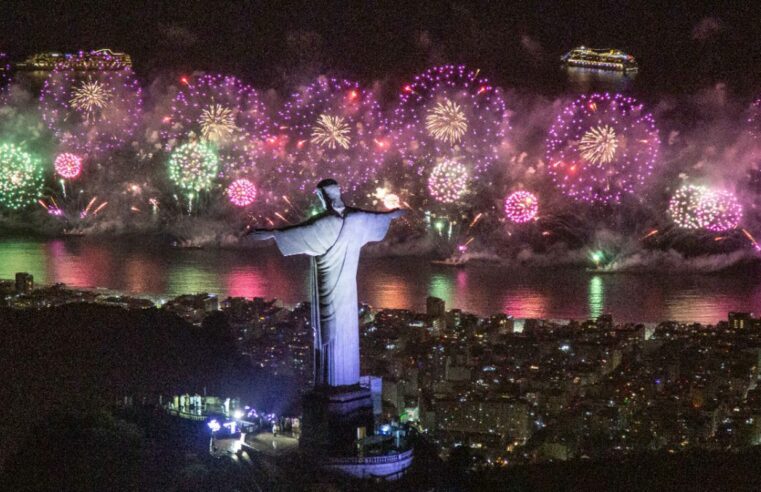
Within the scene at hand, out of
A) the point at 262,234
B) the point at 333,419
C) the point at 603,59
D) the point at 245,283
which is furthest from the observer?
the point at 603,59

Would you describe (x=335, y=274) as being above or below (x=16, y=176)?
below

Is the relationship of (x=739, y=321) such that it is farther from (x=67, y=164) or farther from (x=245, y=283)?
(x=67, y=164)

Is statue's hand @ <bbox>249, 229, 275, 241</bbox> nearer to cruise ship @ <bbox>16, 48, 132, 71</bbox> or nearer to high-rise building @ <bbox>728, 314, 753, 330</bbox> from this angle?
high-rise building @ <bbox>728, 314, 753, 330</bbox>

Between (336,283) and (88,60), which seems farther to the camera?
(88,60)

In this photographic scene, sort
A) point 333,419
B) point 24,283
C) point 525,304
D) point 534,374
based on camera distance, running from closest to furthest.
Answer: point 333,419 < point 534,374 < point 24,283 < point 525,304

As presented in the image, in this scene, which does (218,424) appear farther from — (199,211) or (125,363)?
(199,211)

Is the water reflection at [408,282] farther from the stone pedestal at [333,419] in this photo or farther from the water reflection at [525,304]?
the stone pedestal at [333,419]

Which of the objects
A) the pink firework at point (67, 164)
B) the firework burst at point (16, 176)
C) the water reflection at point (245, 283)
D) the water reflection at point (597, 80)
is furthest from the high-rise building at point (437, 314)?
the firework burst at point (16, 176)

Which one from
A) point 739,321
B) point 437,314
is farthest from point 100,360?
point 739,321

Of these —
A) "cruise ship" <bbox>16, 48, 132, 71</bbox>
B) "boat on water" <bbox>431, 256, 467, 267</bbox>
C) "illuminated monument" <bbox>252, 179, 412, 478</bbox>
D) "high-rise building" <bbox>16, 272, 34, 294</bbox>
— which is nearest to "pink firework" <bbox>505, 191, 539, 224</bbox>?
"boat on water" <bbox>431, 256, 467, 267</bbox>
